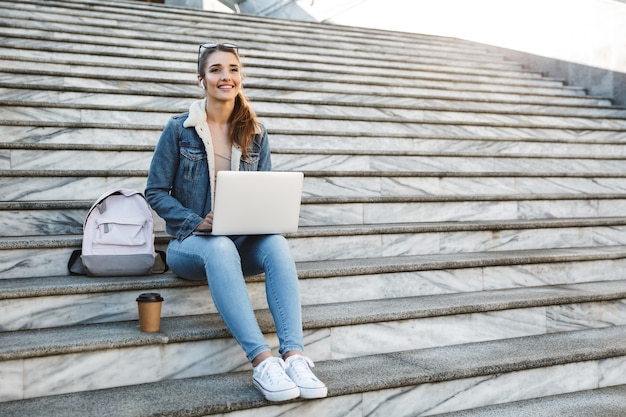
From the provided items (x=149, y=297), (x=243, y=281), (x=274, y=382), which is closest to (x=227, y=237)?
(x=243, y=281)

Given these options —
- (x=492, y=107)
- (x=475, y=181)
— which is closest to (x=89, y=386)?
(x=475, y=181)

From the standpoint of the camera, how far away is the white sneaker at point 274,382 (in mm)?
2150

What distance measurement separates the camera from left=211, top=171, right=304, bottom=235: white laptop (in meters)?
2.37

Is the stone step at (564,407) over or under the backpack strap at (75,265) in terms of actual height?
under

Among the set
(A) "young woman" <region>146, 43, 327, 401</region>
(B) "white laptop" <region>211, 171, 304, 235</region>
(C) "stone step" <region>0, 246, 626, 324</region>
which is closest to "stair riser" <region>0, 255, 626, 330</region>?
(C) "stone step" <region>0, 246, 626, 324</region>

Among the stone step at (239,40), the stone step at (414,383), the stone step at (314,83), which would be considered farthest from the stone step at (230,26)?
the stone step at (414,383)

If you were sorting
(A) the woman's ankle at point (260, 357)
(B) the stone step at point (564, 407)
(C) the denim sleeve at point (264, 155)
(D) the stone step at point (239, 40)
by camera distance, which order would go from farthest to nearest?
(D) the stone step at point (239, 40), (C) the denim sleeve at point (264, 155), (B) the stone step at point (564, 407), (A) the woman's ankle at point (260, 357)

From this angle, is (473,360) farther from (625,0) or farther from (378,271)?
(625,0)

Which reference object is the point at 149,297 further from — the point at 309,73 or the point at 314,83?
the point at 309,73

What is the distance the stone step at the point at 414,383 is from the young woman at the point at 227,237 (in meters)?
0.14

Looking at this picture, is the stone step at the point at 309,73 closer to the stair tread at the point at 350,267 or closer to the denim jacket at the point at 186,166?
the denim jacket at the point at 186,166

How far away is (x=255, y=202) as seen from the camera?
244cm

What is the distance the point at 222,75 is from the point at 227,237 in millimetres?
680

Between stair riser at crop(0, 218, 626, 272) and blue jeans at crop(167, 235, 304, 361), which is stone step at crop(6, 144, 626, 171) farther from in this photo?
blue jeans at crop(167, 235, 304, 361)
